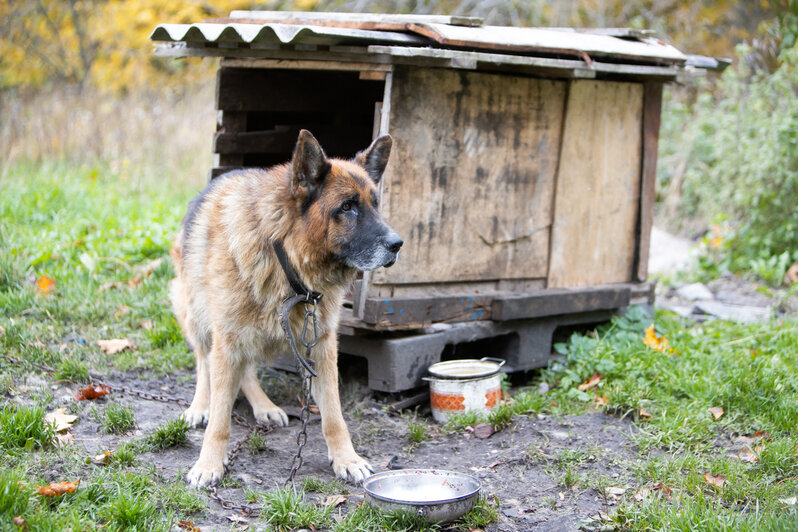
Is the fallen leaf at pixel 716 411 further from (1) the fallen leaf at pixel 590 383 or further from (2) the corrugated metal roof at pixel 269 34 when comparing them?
(2) the corrugated metal roof at pixel 269 34

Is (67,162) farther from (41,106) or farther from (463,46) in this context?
(463,46)

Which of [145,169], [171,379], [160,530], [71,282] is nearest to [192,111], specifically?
[145,169]

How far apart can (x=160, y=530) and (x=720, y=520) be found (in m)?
2.33

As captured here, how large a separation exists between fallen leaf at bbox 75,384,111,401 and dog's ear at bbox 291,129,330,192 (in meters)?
1.98

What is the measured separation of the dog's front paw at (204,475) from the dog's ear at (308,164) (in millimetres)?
1513

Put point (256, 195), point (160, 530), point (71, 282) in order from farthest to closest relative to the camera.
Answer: point (71, 282)
point (256, 195)
point (160, 530)

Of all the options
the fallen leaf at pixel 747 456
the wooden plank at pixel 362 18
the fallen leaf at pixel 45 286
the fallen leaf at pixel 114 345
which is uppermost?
the wooden plank at pixel 362 18

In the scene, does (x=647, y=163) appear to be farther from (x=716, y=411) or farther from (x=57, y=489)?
(x=57, y=489)

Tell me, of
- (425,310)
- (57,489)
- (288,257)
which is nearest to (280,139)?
(425,310)

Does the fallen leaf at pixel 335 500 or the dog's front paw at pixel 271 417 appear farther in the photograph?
the dog's front paw at pixel 271 417

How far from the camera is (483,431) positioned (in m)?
4.45

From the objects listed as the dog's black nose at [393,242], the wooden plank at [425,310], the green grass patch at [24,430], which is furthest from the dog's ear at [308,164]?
the green grass patch at [24,430]

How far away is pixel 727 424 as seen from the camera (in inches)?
168

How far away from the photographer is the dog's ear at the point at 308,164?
3.45 metres
